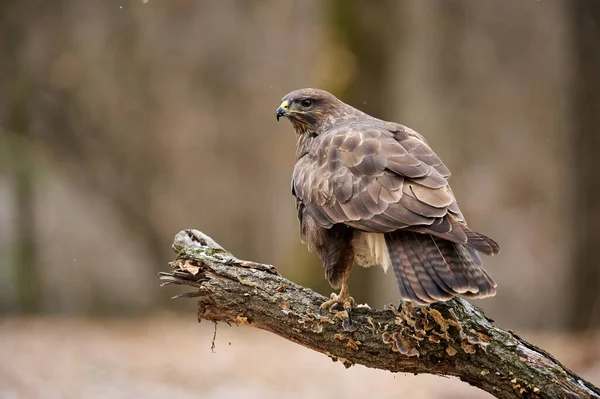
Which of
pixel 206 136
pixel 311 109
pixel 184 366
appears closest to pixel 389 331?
pixel 311 109

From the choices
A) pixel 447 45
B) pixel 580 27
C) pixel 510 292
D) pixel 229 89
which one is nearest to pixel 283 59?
pixel 229 89

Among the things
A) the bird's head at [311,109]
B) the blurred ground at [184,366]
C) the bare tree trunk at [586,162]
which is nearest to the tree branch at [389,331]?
the bird's head at [311,109]

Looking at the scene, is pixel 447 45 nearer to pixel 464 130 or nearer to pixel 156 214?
pixel 464 130

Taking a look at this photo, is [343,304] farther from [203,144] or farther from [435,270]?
[203,144]

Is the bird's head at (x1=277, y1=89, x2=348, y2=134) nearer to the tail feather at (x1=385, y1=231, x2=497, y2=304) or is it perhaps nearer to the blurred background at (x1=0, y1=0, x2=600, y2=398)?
the tail feather at (x1=385, y1=231, x2=497, y2=304)

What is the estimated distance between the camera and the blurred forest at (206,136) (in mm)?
10242

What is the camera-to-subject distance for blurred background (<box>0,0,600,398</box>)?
1011 centimetres

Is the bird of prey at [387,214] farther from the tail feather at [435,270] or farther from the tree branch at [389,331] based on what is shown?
the tree branch at [389,331]

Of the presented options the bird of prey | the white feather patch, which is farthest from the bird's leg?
the white feather patch

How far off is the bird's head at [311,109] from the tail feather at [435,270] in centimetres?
138

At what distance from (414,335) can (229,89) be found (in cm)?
813

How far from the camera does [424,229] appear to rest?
3.13m

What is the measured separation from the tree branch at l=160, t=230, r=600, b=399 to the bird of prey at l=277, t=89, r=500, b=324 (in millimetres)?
159

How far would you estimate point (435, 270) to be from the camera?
305 centimetres
